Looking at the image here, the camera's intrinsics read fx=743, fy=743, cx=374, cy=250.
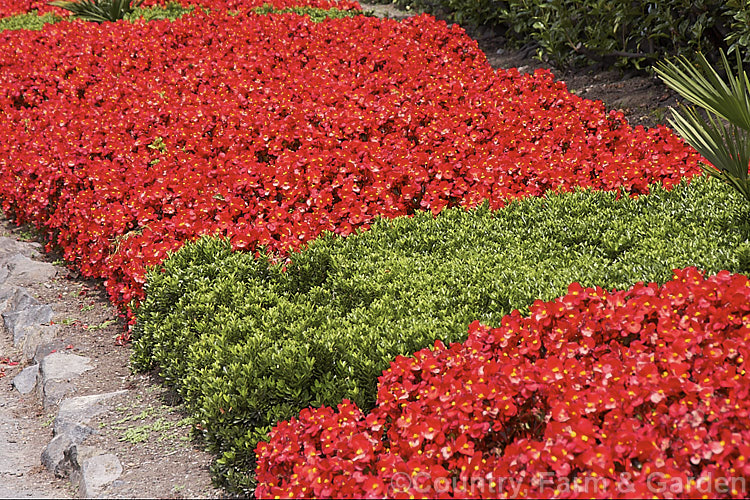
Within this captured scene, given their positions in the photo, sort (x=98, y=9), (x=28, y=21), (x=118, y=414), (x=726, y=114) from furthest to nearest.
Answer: (x=28, y=21) → (x=98, y=9) → (x=726, y=114) → (x=118, y=414)

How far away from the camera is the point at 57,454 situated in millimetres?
3523

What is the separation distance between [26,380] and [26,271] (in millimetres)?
1413

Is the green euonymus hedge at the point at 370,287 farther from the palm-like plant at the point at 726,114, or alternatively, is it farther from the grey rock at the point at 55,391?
the grey rock at the point at 55,391

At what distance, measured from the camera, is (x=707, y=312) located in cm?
296

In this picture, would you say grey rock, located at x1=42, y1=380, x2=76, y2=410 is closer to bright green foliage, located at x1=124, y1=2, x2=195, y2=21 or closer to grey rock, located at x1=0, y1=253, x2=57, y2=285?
grey rock, located at x1=0, y1=253, x2=57, y2=285

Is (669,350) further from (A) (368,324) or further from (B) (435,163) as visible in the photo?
(B) (435,163)

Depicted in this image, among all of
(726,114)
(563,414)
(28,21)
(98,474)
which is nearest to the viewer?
(563,414)

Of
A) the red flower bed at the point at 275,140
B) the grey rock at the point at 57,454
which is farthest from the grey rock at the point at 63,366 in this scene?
the grey rock at the point at 57,454

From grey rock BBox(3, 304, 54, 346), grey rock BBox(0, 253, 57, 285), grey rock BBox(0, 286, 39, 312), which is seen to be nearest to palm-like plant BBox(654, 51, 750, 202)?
grey rock BBox(3, 304, 54, 346)

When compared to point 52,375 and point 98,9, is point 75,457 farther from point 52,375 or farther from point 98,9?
point 98,9

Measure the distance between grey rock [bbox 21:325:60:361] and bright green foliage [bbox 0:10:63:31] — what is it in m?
6.60

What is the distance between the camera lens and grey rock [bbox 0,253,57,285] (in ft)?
17.7

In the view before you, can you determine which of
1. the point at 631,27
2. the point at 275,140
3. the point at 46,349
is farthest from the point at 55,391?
the point at 631,27

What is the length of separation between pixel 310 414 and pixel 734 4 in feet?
16.8
